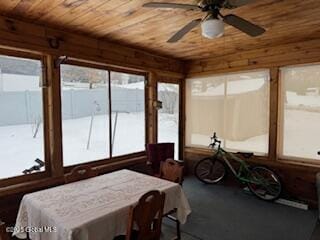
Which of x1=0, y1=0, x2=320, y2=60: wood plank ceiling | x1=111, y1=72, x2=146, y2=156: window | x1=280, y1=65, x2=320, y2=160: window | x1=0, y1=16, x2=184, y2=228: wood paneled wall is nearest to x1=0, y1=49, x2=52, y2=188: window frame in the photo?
x1=0, y1=16, x2=184, y2=228: wood paneled wall

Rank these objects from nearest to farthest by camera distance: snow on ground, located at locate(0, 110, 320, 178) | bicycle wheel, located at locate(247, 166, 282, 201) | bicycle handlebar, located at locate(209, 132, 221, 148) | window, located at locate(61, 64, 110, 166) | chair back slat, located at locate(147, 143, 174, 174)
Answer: snow on ground, located at locate(0, 110, 320, 178), window, located at locate(61, 64, 110, 166), bicycle wheel, located at locate(247, 166, 282, 201), chair back slat, located at locate(147, 143, 174, 174), bicycle handlebar, located at locate(209, 132, 221, 148)

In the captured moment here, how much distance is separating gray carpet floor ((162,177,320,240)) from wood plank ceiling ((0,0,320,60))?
249 cm

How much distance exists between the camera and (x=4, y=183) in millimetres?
2711

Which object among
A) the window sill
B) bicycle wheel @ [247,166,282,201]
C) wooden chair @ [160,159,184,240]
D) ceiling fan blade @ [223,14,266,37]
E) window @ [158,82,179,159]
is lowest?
→ bicycle wheel @ [247,166,282,201]

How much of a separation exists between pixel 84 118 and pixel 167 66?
2.00 metres

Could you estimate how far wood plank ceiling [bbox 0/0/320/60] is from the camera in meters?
2.36

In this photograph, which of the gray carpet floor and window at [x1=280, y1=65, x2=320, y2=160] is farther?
window at [x1=280, y1=65, x2=320, y2=160]

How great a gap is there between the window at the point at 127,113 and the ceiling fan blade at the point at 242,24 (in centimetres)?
228

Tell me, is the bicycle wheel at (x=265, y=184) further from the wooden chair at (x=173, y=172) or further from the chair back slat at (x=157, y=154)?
the wooden chair at (x=173, y=172)

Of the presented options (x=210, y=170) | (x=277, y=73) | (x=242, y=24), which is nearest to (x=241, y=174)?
(x=210, y=170)

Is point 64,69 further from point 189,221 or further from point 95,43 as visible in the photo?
point 189,221

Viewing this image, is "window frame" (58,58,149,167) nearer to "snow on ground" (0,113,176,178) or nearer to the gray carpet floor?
"snow on ground" (0,113,176,178)

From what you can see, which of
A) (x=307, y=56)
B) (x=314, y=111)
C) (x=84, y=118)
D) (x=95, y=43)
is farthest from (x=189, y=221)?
(x=307, y=56)

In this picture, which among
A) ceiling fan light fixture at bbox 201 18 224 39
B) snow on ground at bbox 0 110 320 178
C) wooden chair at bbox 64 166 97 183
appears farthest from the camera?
snow on ground at bbox 0 110 320 178
